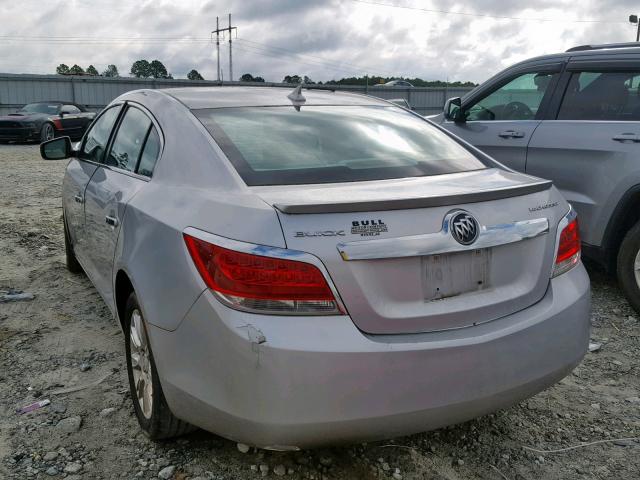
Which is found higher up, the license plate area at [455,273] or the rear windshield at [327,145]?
the rear windshield at [327,145]

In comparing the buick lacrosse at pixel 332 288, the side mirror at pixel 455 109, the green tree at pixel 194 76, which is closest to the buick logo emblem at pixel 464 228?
the buick lacrosse at pixel 332 288

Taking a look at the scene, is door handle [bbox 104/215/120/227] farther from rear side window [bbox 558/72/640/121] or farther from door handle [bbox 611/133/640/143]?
rear side window [bbox 558/72/640/121]

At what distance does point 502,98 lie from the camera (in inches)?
224

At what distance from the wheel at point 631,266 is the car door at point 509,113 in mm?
1128

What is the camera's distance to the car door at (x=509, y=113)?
5.25 metres

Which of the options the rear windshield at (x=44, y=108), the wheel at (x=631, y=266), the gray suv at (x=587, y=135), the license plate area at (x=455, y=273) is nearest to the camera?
the license plate area at (x=455, y=273)

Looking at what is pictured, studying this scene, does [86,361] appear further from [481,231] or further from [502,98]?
[502,98]

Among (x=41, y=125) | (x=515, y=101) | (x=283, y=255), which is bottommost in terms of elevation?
(x=41, y=125)

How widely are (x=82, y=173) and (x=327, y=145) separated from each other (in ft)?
6.76

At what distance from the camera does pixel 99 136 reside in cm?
422

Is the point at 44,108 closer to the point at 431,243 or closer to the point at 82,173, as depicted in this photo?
the point at 82,173

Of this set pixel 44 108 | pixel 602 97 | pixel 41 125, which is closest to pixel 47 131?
pixel 41 125

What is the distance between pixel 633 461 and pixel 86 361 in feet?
9.41

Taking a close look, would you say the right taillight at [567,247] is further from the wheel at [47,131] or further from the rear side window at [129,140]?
the wheel at [47,131]
